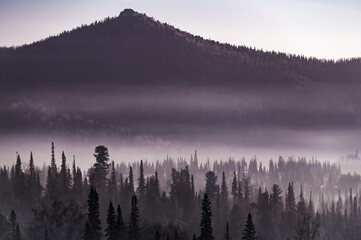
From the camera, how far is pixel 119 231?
588ft

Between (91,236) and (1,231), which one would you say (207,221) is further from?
(1,231)

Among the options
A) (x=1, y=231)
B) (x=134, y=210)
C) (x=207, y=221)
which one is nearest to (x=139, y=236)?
(x=134, y=210)

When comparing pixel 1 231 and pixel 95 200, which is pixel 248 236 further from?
pixel 1 231

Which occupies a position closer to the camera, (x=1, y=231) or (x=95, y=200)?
(x=95, y=200)

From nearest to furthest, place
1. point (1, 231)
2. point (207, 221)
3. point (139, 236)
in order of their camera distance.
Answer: point (207, 221) < point (139, 236) < point (1, 231)

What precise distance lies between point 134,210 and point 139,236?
6500 mm

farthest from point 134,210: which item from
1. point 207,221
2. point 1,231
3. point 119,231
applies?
point 1,231

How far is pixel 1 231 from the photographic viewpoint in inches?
7766

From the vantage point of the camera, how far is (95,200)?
184 metres

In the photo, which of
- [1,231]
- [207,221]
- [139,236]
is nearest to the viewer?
[207,221]

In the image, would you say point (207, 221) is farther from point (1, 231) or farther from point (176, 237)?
point (1, 231)

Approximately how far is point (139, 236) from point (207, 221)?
18.9 meters

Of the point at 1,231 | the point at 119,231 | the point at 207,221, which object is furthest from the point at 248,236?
the point at 1,231

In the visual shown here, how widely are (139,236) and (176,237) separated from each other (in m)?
8.87
